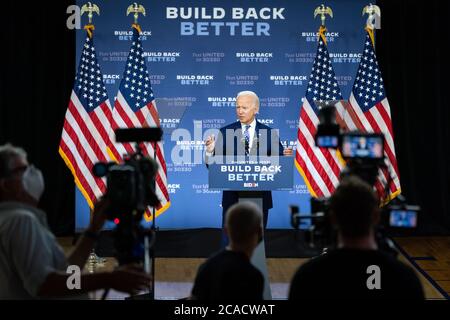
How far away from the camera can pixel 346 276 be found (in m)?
2.17

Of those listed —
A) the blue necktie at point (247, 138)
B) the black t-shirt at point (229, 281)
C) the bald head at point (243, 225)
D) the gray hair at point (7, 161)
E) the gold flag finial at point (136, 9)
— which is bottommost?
the black t-shirt at point (229, 281)

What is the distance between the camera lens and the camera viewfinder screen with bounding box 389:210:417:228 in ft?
8.66

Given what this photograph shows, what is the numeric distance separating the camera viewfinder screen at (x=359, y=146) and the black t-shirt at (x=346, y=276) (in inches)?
29.0

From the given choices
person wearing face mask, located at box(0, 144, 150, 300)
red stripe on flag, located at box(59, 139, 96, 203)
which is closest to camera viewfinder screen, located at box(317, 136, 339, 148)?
person wearing face mask, located at box(0, 144, 150, 300)

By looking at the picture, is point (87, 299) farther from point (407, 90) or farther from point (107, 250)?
point (407, 90)

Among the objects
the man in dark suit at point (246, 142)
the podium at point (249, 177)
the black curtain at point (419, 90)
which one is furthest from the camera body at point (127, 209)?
the black curtain at point (419, 90)

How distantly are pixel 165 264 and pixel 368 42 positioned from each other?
9.97 feet

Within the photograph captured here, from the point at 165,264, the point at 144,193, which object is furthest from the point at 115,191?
the point at 165,264

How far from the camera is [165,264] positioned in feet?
21.4

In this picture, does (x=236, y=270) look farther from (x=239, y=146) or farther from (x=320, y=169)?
(x=320, y=169)

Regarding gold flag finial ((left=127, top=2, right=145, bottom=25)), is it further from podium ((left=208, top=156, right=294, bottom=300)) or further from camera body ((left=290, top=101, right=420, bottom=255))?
camera body ((left=290, top=101, right=420, bottom=255))

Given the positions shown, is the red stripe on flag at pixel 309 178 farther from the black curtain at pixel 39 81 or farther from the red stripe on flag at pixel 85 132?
the black curtain at pixel 39 81

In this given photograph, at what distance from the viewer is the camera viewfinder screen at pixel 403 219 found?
2641 mm
